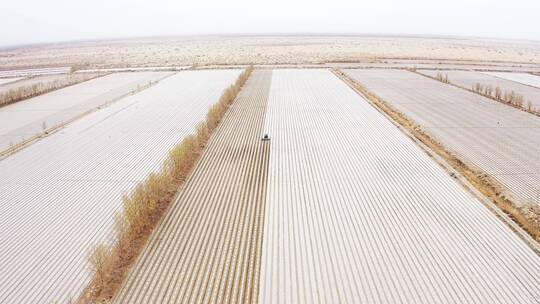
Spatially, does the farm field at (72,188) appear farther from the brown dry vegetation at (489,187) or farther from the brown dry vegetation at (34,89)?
the brown dry vegetation at (489,187)

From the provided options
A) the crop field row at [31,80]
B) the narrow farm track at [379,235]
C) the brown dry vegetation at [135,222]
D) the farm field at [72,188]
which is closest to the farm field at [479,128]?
the narrow farm track at [379,235]

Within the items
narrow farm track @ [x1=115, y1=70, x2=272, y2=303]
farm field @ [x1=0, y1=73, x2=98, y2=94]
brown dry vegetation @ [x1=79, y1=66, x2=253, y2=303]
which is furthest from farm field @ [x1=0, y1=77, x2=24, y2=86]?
narrow farm track @ [x1=115, y1=70, x2=272, y2=303]

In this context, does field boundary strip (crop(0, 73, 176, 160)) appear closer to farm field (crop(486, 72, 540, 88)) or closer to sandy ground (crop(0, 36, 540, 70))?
sandy ground (crop(0, 36, 540, 70))

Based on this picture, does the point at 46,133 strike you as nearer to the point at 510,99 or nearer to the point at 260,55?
the point at 510,99

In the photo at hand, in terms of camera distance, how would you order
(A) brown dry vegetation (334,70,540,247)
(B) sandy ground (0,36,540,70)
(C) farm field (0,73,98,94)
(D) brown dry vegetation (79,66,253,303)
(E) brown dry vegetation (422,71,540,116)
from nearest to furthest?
(D) brown dry vegetation (79,66,253,303) < (A) brown dry vegetation (334,70,540,247) < (E) brown dry vegetation (422,71,540,116) < (C) farm field (0,73,98,94) < (B) sandy ground (0,36,540,70)

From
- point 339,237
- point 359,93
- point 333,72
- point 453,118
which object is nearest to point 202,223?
point 339,237

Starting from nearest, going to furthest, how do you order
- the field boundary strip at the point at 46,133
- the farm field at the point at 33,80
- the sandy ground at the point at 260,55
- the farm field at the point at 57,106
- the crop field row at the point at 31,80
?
the field boundary strip at the point at 46,133 < the farm field at the point at 57,106 < the crop field row at the point at 31,80 < the farm field at the point at 33,80 < the sandy ground at the point at 260,55
